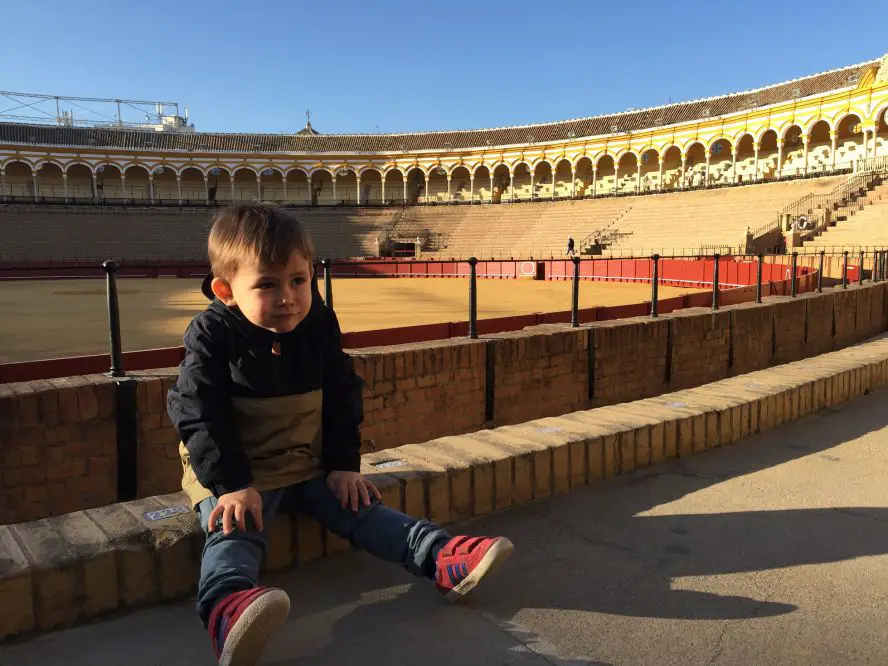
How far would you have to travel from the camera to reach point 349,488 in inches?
83.9

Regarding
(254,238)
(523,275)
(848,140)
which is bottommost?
(523,275)

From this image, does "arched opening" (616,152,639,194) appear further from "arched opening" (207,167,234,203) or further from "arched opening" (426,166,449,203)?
"arched opening" (207,167,234,203)

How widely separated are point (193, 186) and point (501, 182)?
908 inches

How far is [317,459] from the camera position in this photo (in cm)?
223

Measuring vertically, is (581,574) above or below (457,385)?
above

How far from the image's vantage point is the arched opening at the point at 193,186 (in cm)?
5158

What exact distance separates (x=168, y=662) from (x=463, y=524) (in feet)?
3.75

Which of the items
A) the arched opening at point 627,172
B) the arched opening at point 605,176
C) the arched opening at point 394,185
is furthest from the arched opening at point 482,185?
the arched opening at point 627,172

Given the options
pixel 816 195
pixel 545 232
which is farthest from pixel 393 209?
pixel 816 195

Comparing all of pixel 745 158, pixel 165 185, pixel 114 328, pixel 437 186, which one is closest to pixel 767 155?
pixel 745 158

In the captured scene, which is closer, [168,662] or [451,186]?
[168,662]

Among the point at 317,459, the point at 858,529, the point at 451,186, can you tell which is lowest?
the point at 858,529

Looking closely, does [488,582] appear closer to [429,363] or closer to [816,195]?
[429,363]

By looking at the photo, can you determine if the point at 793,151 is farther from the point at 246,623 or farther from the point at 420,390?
the point at 246,623
